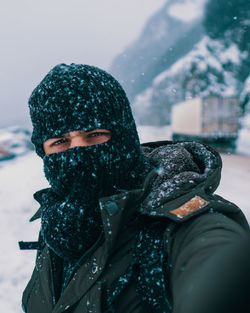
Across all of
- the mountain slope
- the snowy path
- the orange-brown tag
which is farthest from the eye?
the mountain slope

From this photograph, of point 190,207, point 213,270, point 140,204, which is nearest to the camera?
point 213,270

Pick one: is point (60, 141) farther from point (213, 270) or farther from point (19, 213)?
point (19, 213)

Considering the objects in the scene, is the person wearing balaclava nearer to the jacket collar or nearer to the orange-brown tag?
the jacket collar

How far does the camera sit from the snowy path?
259cm

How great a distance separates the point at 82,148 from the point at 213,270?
2.79 ft

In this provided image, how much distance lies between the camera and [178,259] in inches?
27.5

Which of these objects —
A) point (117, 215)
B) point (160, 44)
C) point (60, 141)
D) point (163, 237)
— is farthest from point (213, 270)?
point (160, 44)

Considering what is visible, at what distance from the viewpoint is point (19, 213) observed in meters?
4.65

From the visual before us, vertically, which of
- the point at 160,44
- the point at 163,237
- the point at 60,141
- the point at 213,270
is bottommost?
the point at 163,237

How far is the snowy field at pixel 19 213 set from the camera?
Result: 2.59 m

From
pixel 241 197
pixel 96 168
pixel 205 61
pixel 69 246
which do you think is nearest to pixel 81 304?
pixel 69 246

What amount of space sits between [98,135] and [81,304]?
0.77m

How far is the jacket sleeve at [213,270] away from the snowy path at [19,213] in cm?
225

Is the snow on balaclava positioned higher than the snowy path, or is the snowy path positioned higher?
the snow on balaclava
